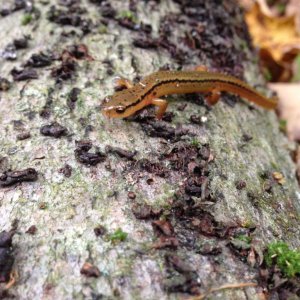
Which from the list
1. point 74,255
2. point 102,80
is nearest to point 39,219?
point 74,255

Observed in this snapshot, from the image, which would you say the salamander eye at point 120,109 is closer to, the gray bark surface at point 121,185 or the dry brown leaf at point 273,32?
the gray bark surface at point 121,185

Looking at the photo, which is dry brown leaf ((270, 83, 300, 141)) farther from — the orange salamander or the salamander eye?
the salamander eye

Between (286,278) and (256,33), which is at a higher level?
(286,278)

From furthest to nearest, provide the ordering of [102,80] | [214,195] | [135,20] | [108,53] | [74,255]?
[135,20] → [108,53] → [102,80] → [214,195] → [74,255]

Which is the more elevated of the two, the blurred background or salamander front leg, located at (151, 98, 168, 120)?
salamander front leg, located at (151, 98, 168, 120)

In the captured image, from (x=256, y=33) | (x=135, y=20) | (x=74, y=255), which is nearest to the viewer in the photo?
(x=74, y=255)

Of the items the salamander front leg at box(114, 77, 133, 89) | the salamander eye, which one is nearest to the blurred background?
the salamander front leg at box(114, 77, 133, 89)

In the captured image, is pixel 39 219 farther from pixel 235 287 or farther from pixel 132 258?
pixel 235 287
